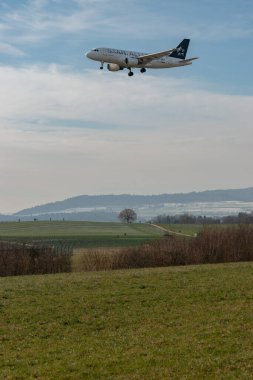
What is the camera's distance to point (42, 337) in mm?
20375

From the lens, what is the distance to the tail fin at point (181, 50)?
70831mm

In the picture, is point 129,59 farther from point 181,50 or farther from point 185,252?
point 185,252

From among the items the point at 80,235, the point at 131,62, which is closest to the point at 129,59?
the point at 131,62

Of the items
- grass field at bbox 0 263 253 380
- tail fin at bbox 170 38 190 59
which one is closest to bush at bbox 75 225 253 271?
tail fin at bbox 170 38 190 59

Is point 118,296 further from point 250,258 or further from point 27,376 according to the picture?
point 250,258

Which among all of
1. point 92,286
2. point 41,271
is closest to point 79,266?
point 41,271

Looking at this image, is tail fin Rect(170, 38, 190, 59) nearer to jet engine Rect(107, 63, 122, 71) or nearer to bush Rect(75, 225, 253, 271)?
jet engine Rect(107, 63, 122, 71)

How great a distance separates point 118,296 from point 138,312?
3.62 metres

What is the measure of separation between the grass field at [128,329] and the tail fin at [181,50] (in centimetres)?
4275

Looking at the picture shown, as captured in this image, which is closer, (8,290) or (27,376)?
(27,376)

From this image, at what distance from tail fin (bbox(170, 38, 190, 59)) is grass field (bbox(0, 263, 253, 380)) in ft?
140

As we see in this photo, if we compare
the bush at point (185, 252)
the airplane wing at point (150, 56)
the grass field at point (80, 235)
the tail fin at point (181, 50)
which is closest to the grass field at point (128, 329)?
the bush at point (185, 252)

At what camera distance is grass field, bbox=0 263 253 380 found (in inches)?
629

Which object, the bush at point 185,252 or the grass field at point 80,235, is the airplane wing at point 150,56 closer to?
the bush at point 185,252
